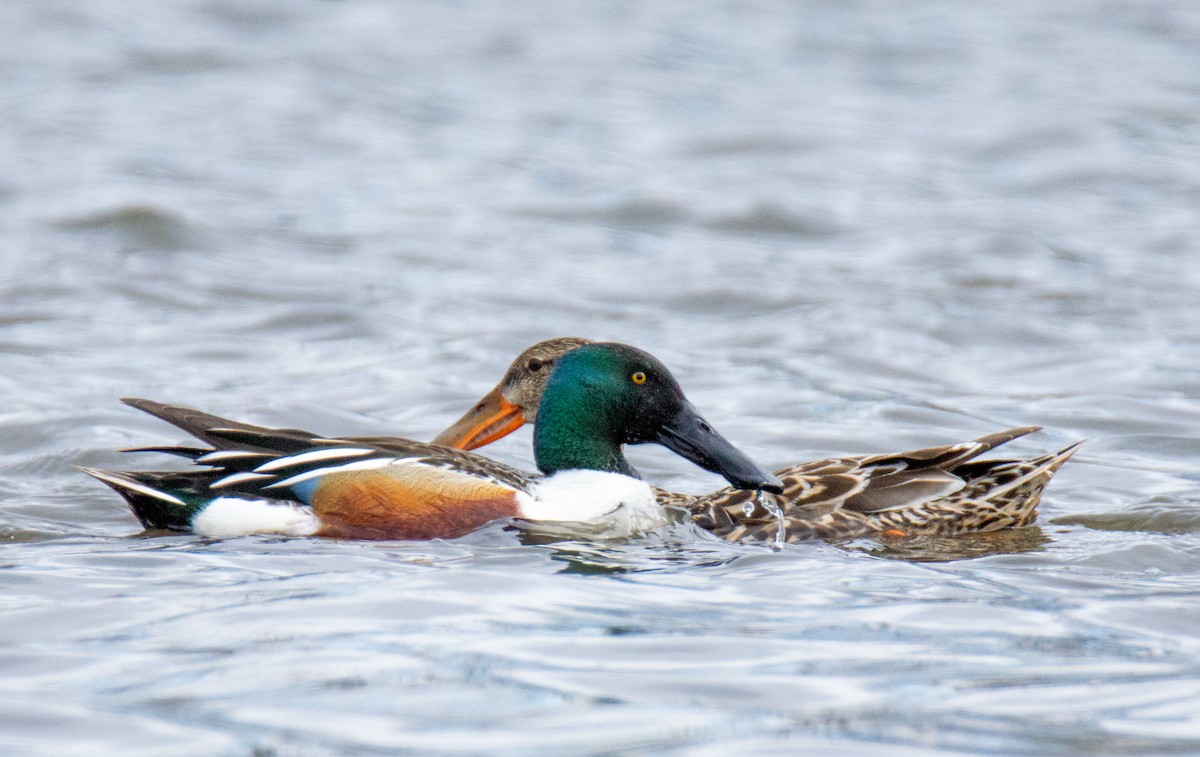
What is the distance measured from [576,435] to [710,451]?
613mm

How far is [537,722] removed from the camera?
4816 millimetres

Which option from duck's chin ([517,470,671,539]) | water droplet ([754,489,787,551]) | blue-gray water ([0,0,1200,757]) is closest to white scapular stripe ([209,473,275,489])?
blue-gray water ([0,0,1200,757])

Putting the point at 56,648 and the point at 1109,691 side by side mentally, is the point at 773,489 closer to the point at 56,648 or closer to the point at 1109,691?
the point at 1109,691

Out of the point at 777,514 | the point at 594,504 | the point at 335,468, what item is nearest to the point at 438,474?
the point at 335,468

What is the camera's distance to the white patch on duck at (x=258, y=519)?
7.42m

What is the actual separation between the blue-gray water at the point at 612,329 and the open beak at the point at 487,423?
1175 millimetres

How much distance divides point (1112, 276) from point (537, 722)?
37.7 feet

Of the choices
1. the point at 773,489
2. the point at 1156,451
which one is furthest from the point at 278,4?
the point at 773,489

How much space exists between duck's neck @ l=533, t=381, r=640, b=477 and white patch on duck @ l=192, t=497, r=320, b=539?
1122 millimetres

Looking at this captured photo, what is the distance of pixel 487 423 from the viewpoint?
9430 millimetres

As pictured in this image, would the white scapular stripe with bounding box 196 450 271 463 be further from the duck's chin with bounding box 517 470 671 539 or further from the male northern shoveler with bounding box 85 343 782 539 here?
the duck's chin with bounding box 517 470 671 539

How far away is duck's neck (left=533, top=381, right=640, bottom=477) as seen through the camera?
7938 millimetres

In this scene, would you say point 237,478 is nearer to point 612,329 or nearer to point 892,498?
point 892,498

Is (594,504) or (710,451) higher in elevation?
(710,451)
